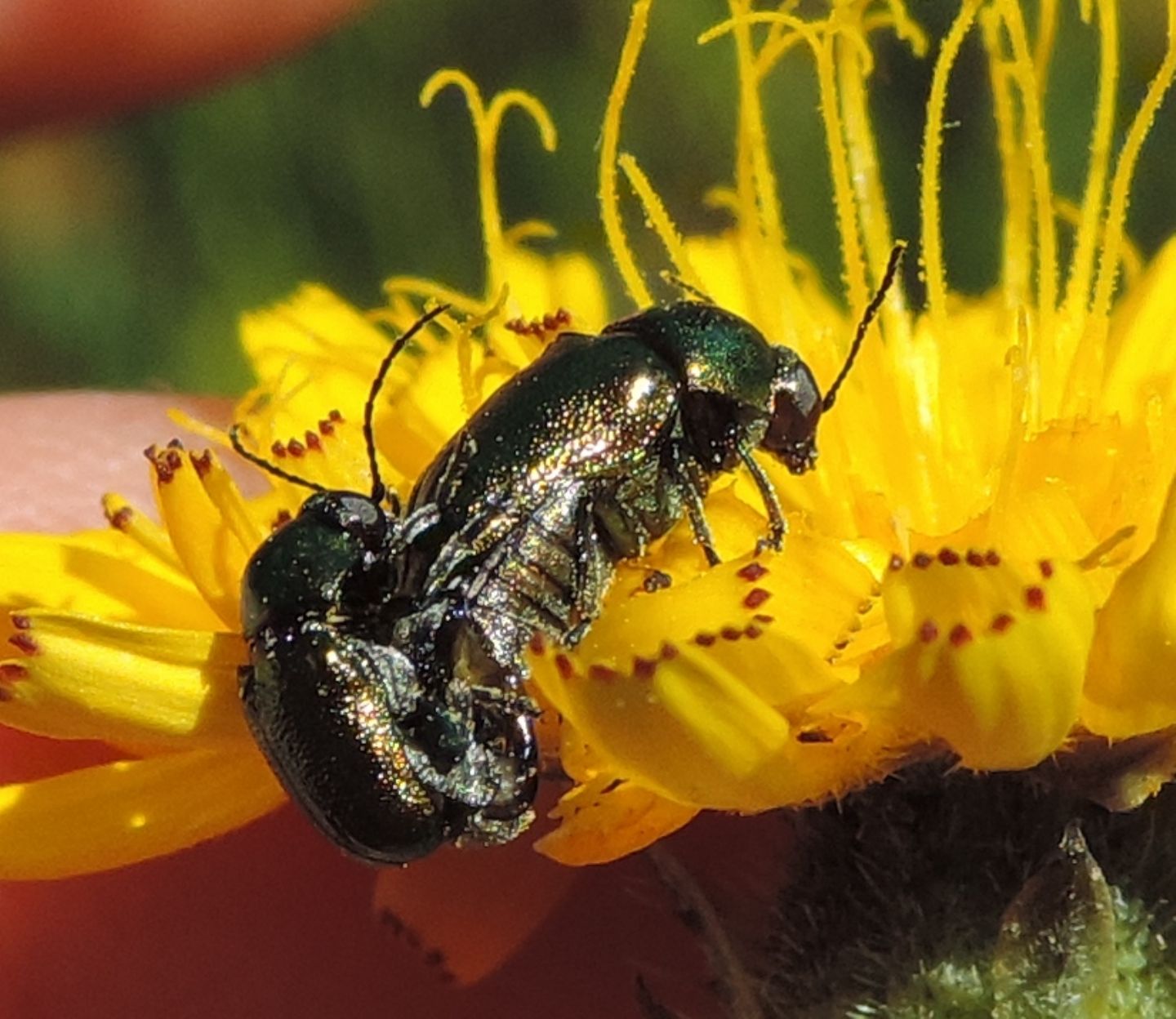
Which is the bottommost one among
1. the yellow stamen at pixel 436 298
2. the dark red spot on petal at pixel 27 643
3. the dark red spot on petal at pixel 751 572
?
the dark red spot on petal at pixel 751 572

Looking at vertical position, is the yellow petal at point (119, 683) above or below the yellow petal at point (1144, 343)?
above

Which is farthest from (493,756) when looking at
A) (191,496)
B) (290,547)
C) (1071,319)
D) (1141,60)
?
(1141,60)

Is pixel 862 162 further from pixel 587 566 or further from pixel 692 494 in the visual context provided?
pixel 587 566

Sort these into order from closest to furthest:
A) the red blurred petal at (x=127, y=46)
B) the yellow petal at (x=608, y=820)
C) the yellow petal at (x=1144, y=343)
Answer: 1. the yellow petal at (x=608, y=820)
2. the yellow petal at (x=1144, y=343)
3. the red blurred petal at (x=127, y=46)

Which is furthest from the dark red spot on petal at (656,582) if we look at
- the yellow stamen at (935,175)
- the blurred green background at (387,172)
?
the blurred green background at (387,172)

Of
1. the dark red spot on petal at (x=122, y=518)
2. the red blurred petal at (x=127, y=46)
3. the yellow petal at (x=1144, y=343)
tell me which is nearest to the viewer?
the dark red spot on petal at (x=122, y=518)

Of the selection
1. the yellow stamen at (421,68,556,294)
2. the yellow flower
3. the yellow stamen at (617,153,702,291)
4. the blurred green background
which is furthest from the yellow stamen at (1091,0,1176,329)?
the blurred green background

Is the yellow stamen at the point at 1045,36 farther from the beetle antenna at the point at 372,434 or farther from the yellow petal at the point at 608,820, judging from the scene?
the yellow petal at the point at 608,820
